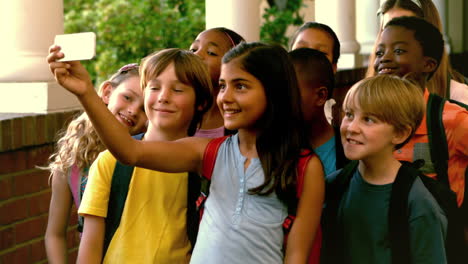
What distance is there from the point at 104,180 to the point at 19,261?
1276 mm

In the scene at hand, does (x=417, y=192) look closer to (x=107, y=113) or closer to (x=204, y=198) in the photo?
(x=204, y=198)

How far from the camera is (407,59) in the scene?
143 inches

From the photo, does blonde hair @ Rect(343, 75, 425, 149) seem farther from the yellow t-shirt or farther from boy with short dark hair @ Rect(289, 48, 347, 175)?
the yellow t-shirt

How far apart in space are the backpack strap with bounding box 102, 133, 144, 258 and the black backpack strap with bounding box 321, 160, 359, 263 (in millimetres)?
729

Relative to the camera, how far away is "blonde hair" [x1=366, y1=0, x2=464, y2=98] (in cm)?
404

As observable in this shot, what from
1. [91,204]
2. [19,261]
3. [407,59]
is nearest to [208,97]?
[91,204]

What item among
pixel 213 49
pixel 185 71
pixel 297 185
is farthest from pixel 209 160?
pixel 213 49

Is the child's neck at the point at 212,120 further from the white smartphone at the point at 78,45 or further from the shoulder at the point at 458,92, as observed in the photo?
the white smartphone at the point at 78,45

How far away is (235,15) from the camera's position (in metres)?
6.13

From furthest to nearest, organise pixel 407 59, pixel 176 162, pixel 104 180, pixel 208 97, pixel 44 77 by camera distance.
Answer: pixel 44 77 → pixel 407 59 → pixel 208 97 → pixel 104 180 → pixel 176 162

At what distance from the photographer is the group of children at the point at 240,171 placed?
2520 millimetres

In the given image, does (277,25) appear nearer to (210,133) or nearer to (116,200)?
(210,133)

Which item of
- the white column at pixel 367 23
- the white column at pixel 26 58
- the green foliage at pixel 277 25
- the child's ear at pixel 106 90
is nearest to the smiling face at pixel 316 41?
the white column at pixel 26 58

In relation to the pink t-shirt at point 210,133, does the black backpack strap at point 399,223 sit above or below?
below
